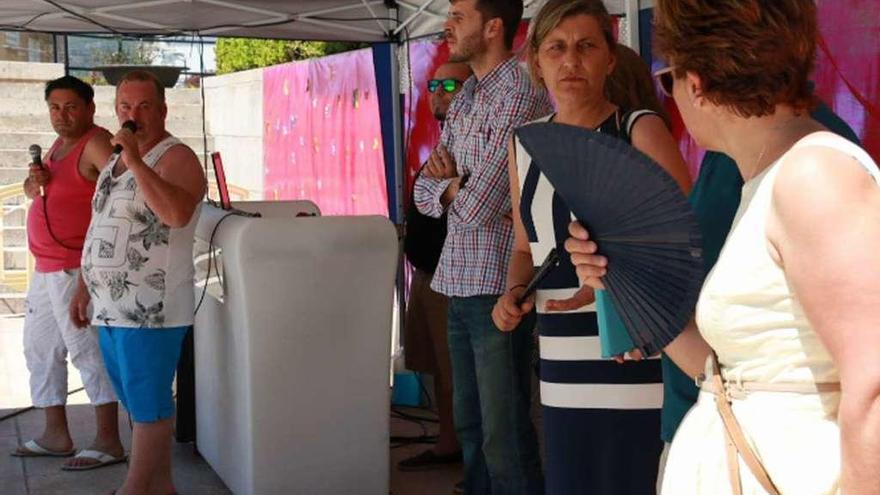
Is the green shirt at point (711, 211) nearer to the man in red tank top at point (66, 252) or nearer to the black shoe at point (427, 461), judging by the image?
the black shoe at point (427, 461)

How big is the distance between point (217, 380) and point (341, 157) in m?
4.38

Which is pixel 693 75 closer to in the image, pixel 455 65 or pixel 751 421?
pixel 751 421

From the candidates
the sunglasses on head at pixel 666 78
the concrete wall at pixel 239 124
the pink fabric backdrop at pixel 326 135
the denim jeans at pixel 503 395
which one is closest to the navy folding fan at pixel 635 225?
the sunglasses on head at pixel 666 78

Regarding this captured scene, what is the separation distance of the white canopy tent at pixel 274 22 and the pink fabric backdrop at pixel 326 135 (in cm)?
60

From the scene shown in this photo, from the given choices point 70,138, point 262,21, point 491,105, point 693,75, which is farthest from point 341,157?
point 693,75

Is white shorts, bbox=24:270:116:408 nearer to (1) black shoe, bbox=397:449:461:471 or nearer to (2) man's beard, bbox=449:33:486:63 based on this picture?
(1) black shoe, bbox=397:449:461:471

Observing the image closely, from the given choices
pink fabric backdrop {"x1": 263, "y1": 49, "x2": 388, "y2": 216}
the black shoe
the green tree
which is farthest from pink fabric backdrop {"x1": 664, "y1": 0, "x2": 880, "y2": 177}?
the green tree

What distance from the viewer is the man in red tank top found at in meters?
5.28

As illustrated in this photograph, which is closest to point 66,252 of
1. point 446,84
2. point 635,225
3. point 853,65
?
point 446,84

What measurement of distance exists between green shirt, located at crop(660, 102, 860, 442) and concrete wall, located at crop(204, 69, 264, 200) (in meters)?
11.9

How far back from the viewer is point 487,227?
3.38m

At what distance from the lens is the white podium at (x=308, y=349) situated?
418 centimetres

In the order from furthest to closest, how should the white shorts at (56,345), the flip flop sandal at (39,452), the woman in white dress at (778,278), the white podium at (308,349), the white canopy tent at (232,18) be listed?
the white canopy tent at (232,18), the flip flop sandal at (39,452), the white shorts at (56,345), the white podium at (308,349), the woman in white dress at (778,278)

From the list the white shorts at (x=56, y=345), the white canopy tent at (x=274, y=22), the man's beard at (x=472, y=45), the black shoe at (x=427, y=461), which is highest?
the white canopy tent at (x=274, y=22)
